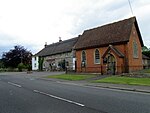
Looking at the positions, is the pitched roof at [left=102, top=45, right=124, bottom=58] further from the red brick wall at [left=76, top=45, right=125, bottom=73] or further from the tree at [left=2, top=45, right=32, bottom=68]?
the tree at [left=2, top=45, right=32, bottom=68]

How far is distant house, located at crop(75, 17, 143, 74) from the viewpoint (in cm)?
3619

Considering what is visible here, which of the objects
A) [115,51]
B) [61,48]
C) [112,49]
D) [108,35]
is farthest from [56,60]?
[115,51]

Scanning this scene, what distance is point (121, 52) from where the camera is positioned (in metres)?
36.7

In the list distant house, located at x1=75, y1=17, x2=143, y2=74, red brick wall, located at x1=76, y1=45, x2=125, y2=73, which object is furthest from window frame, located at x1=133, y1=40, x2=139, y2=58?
red brick wall, located at x1=76, y1=45, x2=125, y2=73

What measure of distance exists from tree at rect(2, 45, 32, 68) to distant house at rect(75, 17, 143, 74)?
151 ft

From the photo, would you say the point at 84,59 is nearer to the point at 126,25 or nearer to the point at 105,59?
the point at 105,59

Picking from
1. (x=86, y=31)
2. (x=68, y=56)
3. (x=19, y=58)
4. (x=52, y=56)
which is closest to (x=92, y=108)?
(x=86, y=31)

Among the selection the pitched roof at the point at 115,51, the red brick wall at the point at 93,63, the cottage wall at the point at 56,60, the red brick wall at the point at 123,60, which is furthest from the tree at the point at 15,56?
the pitched roof at the point at 115,51

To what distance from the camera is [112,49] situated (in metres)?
36.5

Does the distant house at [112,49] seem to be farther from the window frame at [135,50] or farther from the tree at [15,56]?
the tree at [15,56]

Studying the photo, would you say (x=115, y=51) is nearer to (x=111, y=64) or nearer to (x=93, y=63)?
(x=111, y=64)

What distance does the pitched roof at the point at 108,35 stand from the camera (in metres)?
37.2

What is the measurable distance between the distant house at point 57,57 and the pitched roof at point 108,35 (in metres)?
13.5

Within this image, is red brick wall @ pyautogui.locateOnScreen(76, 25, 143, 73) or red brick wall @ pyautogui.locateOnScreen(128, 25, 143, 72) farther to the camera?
red brick wall @ pyautogui.locateOnScreen(128, 25, 143, 72)
